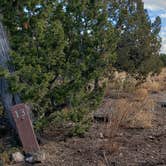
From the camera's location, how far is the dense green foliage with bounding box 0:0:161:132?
9359mm

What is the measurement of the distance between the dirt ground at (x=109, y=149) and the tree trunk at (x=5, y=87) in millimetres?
962

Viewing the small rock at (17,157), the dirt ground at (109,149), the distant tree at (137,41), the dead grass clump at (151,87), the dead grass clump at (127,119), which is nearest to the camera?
the dirt ground at (109,149)

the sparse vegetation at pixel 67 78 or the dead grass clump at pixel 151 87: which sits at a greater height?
the sparse vegetation at pixel 67 78

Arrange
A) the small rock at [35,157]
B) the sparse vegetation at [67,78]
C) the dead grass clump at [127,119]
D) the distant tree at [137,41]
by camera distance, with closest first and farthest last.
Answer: the small rock at [35,157], the sparse vegetation at [67,78], the dead grass clump at [127,119], the distant tree at [137,41]

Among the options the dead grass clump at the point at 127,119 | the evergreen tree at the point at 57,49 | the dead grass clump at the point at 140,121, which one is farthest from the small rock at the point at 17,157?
the dead grass clump at the point at 140,121

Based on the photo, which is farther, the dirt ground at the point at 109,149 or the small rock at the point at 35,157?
the small rock at the point at 35,157

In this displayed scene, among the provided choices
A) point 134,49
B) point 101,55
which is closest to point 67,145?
point 101,55

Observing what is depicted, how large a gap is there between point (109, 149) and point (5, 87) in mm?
2226

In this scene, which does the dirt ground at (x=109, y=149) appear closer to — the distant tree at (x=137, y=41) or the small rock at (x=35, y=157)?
the small rock at (x=35, y=157)

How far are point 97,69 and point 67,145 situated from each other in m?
1.65

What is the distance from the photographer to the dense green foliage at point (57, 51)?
30.7 feet

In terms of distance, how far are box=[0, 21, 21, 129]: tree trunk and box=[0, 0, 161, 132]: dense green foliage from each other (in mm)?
123

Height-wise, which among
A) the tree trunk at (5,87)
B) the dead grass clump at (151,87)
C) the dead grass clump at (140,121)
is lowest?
the dead grass clump at (151,87)

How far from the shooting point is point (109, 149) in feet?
29.7
